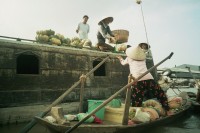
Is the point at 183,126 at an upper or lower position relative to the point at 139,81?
lower

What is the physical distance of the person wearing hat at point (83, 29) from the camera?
9.70m

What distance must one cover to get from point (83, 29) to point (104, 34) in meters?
1.24

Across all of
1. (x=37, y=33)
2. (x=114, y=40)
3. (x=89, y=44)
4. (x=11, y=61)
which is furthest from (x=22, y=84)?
(x=114, y=40)

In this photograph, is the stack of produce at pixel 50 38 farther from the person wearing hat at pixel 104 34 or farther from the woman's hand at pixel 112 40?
the woman's hand at pixel 112 40

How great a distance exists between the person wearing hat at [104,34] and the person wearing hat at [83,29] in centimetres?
87

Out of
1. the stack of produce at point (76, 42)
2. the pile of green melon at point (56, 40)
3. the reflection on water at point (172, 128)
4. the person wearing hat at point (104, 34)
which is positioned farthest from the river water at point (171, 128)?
the person wearing hat at point (104, 34)

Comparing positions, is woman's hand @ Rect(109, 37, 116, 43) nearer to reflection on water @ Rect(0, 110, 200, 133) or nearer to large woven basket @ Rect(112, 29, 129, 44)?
large woven basket @ Rect(112, 29, 129, 44)

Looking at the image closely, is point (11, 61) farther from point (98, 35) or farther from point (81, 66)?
point (98, 35)

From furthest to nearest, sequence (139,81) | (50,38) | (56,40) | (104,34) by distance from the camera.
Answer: (104,34), (50,38), (56,40), (139,81)

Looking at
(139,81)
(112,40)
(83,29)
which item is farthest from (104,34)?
(139,81)

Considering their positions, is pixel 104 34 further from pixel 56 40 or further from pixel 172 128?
pixel 172 128

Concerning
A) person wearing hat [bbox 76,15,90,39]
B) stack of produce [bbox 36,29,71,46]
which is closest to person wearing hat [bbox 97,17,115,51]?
person wearing hat [bbox 76,15,90,39]

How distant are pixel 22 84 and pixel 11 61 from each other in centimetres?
83

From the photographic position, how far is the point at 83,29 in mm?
9719
